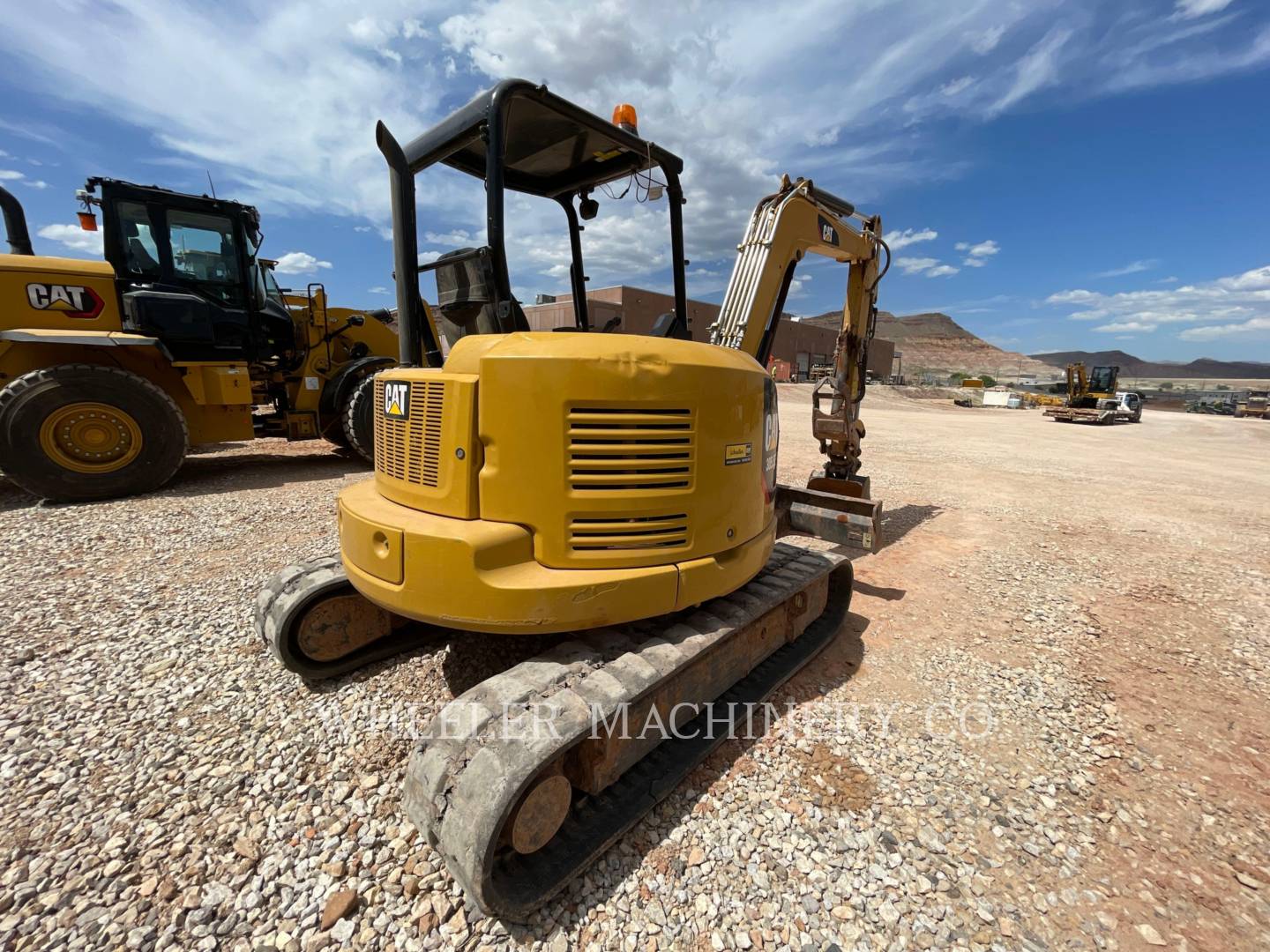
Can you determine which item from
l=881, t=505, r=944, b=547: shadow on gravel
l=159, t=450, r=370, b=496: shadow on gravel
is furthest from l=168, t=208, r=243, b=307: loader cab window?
l=881, t=505, r=944, b=547: shadow on gravel

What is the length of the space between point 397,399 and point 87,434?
643 centimetres

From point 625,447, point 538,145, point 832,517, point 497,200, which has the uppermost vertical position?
point 538,145

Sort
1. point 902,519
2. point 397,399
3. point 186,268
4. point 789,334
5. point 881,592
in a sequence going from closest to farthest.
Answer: point 397,399, point 881,592, point 902,519, point 186,268, point 789,334

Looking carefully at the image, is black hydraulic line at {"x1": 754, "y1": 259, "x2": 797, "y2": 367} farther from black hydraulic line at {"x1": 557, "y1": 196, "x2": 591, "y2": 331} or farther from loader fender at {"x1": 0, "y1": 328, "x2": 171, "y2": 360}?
loader fender at {"x1": 0, "y1": 328, "x2": 171, "y2": 360}

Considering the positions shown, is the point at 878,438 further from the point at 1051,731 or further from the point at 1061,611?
the point at 1051,731

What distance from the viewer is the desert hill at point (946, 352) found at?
→ 98.3 metres

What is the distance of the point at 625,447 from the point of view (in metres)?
2.37

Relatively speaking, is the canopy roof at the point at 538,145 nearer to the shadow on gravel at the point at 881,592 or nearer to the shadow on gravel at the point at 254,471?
the shadow on gravel at the point at 881,592

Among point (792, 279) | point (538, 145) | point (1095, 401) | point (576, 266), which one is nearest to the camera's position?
point (538, 145)

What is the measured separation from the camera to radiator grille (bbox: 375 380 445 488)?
8.19 feet

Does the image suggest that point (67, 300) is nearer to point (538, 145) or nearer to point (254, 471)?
point (254, 471)

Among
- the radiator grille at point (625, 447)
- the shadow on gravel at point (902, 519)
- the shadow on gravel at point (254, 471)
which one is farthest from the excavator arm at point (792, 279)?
the shadow on gravel at point (254, 471)

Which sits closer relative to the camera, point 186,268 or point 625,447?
point 625,447

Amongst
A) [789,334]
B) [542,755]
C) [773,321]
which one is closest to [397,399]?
[542,755]
